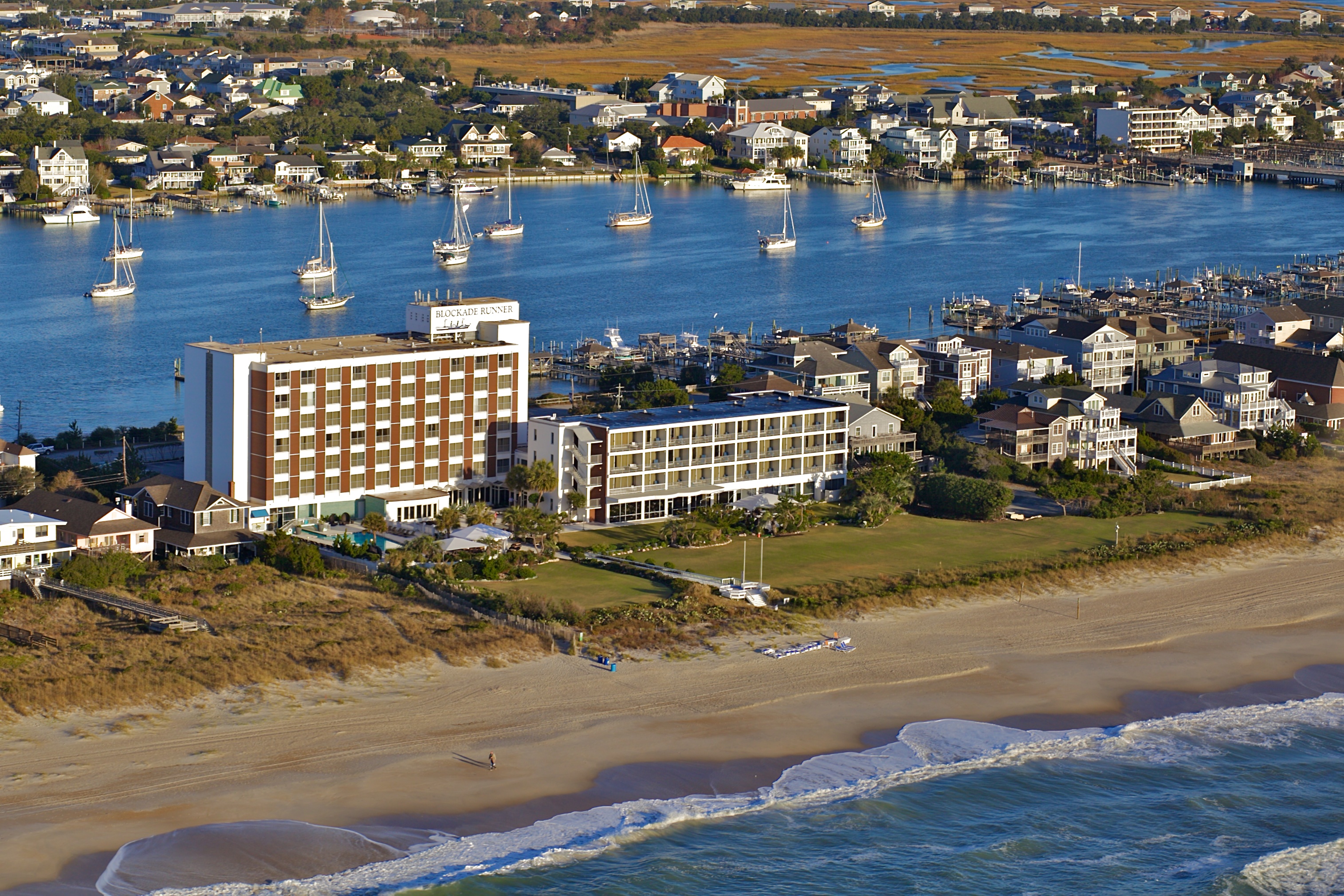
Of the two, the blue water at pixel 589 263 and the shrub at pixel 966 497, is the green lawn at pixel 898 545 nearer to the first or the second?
the shrub at pixel 966 497

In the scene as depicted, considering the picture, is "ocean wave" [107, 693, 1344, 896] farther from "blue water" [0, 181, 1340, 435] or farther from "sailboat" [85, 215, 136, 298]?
"sailboat" [85, 215, 136, 298]

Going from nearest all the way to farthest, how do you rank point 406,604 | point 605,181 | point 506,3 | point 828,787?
point 828,787 < point 406,604 < point 605,181 < point 506,3

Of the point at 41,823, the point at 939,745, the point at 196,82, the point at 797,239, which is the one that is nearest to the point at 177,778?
the point at 41,823

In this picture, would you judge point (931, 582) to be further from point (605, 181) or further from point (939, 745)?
point (605, 181)

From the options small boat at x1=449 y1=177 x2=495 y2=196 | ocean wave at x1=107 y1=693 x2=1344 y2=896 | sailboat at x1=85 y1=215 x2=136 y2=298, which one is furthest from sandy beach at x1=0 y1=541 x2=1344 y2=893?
small boat at x1=449 y1=177 x2=495 y2=196

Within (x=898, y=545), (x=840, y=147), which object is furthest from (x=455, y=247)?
(x=898, y=545)

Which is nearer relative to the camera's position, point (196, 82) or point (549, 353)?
point (549, 353)

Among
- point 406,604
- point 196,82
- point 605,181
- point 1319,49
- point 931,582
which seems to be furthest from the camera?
point 1319,49
